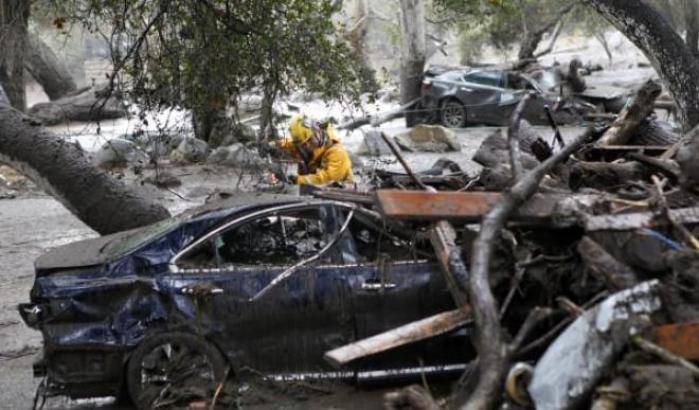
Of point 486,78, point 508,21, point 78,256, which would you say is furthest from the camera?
point 508,21

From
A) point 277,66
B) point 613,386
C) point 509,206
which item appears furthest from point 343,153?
point 613,386

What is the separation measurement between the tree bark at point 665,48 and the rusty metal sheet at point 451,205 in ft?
17.5

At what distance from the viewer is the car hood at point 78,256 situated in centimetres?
637

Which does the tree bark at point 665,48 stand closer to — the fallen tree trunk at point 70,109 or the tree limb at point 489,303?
the tree limb at point 489,303

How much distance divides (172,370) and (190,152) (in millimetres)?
11689

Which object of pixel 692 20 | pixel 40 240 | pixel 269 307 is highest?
pixel 692 20

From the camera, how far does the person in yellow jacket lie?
9180 mm

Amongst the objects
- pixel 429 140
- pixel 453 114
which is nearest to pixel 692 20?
pixel 453 114

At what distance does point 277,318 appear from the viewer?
6.23 metres

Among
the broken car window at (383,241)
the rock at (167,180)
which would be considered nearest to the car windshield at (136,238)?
the broken car window at (383,241)

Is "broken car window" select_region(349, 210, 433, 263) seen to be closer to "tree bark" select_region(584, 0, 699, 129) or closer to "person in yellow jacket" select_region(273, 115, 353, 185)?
"person in yellow jacket" select_region(273, 115, 353, 185)

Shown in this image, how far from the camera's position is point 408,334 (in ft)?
18.1

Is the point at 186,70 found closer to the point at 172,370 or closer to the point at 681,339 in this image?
the point at 172,370

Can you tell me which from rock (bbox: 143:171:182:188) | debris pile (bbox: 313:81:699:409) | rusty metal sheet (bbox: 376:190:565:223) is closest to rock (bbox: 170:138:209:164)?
rock (bbox: 143:171:182:188)
